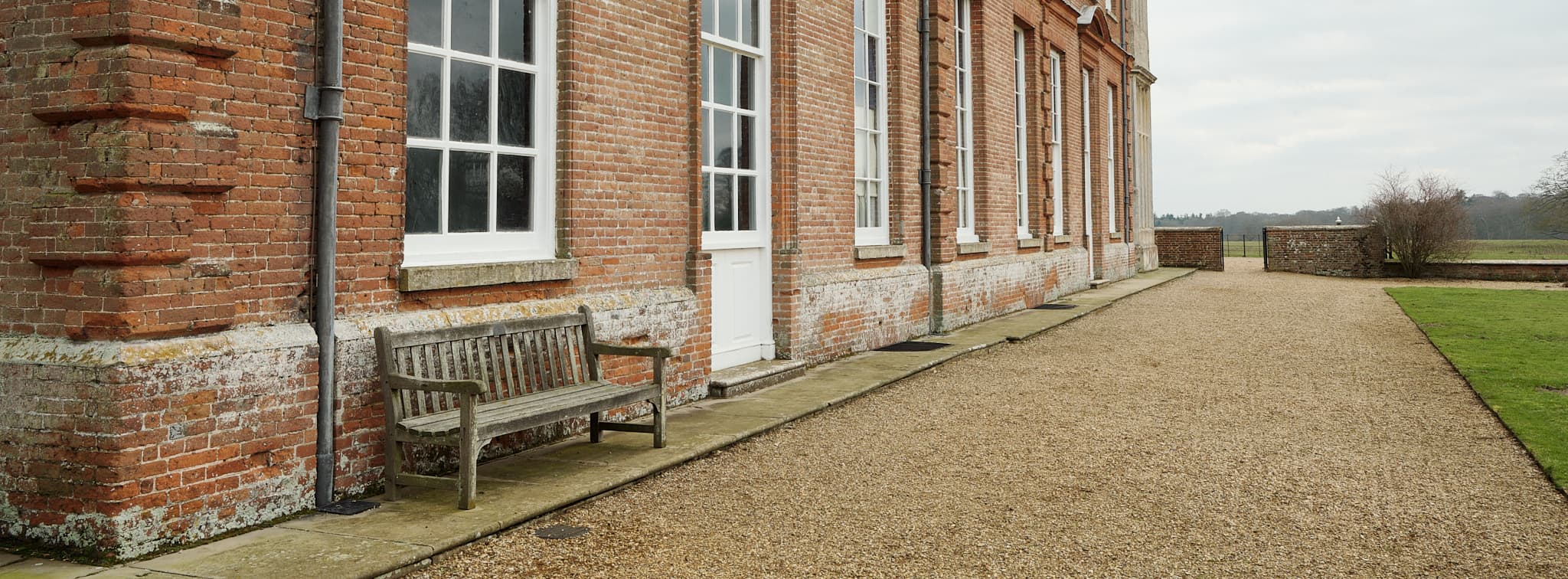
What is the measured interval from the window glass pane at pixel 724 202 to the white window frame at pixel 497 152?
91.4 inches

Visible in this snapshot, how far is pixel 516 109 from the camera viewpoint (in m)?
6.20

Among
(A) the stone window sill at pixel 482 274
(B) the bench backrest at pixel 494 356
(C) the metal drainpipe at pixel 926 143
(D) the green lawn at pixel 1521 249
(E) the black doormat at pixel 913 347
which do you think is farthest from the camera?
(D) the green lawn at pixel 1521 249

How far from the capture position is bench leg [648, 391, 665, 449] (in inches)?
237

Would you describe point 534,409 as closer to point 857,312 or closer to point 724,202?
point 724,202

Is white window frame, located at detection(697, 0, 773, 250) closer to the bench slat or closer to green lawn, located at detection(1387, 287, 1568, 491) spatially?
the bench slat

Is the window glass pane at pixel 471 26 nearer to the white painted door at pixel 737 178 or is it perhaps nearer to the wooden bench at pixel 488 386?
the wooden bench at pixel 488 386

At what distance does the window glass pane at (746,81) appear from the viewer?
8.93 meters

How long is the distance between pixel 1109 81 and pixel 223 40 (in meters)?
22.4

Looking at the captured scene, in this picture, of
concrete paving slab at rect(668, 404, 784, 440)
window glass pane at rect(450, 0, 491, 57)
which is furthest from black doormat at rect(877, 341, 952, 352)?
window glass pane at rect(450, 0, 491, 57)

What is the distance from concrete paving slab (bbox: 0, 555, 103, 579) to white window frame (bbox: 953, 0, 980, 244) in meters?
11.6

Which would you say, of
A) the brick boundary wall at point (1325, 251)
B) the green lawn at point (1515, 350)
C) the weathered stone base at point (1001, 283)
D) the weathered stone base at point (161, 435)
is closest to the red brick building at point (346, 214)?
the weathered stone base at point (161, 435)

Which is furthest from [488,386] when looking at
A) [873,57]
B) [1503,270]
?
[1503,270]

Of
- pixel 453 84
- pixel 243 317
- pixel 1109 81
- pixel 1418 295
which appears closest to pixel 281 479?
pixel 243 317

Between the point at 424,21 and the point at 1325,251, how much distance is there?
89.4 feet
